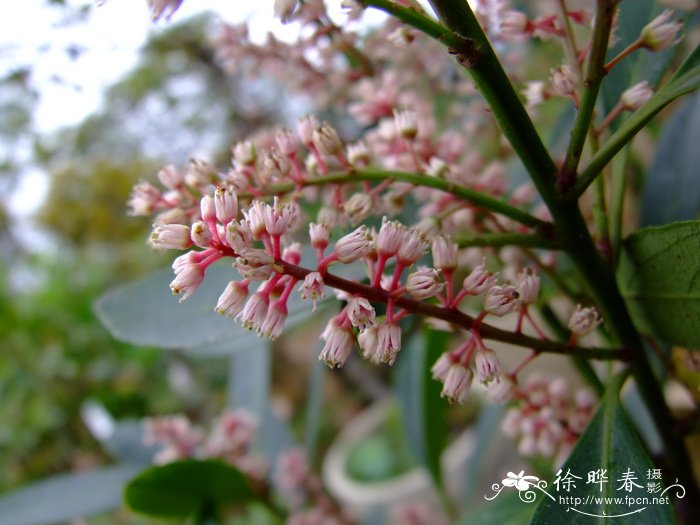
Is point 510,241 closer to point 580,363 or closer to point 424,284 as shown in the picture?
point 424,284

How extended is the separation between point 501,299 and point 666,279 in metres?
0.15

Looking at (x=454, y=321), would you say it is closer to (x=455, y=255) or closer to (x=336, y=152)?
(x=455, y=255)

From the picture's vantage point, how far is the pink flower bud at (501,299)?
1.41 ft

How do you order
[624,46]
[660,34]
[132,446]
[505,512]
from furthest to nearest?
1. [132,446]
2. [505,512]
3. [624,46]
4. [660,34]

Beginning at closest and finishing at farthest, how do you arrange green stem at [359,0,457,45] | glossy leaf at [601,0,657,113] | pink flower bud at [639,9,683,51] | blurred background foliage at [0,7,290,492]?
green stem at [359,0,457,45]
pink flower bud at [639,9,683,51]
glossy leaf at [601,0,657,113]
blurred background foliage at [0,7,290,492]

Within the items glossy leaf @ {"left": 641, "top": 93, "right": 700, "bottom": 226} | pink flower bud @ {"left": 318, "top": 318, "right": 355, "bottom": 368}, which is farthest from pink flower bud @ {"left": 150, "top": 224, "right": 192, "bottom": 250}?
glossy leaf @ {"left": 641, "top": 93, "right": 700, "bottom": 226}

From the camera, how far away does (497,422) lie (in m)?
1.24

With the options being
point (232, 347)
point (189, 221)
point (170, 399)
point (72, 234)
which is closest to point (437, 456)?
point (232, 347)

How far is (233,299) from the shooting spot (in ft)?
1.36

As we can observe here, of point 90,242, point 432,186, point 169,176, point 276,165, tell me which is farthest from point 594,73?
point 90,242

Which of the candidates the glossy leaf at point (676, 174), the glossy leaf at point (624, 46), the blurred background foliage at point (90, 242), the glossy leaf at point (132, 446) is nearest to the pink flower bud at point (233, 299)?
the glossy leaf at point (624, 46)

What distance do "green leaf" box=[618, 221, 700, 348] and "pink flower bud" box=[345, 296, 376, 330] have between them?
0.76 feet

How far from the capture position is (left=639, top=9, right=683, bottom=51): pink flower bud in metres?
0.47

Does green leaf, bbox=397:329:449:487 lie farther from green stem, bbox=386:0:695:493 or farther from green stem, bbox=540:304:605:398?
green stem, bbox=386:0:695:493
